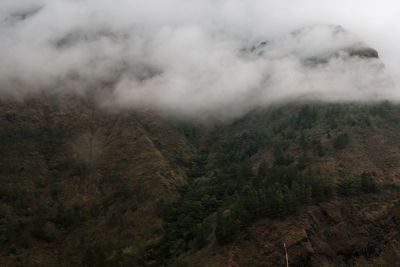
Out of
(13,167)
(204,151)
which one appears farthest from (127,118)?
(13,167)

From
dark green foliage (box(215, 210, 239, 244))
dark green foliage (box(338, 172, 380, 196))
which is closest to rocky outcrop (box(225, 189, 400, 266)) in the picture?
dark green foliage (box(215, 210, 239, 244))

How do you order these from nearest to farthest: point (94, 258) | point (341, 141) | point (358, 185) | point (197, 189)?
point (94, 258) < point (358, 185) < point (341, 141) < point (197, 189)

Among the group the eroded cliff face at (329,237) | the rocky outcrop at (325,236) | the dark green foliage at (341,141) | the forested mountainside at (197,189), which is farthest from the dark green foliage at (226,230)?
the dark green foliage at (341,141)

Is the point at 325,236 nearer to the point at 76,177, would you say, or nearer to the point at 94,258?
the point at 94,258

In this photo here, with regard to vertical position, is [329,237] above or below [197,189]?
below

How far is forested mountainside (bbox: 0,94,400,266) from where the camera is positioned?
87125 millimetres

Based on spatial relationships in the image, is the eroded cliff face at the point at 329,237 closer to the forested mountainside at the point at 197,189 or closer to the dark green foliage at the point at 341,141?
the forested mountainside at the point at 197,189

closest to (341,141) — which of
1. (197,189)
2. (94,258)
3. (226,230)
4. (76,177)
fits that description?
(226,230)

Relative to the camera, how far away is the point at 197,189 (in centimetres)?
13512

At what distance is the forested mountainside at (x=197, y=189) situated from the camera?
8712cm

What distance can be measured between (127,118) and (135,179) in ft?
198

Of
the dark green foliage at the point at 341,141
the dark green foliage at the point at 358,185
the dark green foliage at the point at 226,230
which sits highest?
the dark green foliage at the point at 341,141

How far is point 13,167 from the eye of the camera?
437 ft

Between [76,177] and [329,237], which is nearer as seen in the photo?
[329,237]
